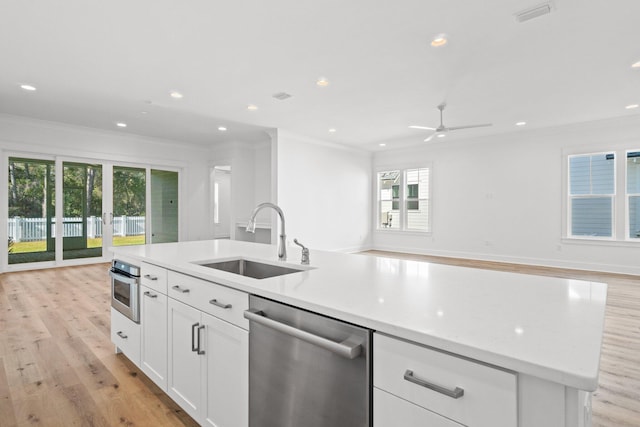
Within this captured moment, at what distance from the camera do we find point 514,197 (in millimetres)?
7285

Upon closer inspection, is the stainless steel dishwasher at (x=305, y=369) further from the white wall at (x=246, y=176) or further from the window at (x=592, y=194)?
the window at (x=592, y=194)

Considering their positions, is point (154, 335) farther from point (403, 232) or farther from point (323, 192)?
point (403, 232)

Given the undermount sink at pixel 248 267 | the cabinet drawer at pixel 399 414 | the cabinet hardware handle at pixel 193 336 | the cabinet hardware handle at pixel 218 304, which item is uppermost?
the undermount sink at pixel 248 267

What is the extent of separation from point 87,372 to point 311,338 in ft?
7.28

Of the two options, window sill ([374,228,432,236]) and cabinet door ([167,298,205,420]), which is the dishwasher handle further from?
window sill ([374,228,432,236])

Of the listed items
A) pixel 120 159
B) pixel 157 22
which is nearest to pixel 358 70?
pixel 157 22

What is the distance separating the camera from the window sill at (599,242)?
6.05 meters

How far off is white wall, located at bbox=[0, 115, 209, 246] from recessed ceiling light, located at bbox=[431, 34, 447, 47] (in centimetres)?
668

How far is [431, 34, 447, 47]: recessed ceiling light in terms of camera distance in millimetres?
3174

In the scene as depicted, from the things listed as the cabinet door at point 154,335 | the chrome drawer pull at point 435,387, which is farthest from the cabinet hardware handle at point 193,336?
the chrome drawer pull at point 435,387

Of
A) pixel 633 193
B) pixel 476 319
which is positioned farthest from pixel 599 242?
pixel 476 319

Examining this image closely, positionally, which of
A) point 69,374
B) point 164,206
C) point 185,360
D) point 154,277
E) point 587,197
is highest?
point 587,197

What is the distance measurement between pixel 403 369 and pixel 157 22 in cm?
333

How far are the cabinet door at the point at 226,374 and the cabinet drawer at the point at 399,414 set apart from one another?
0.64 m
